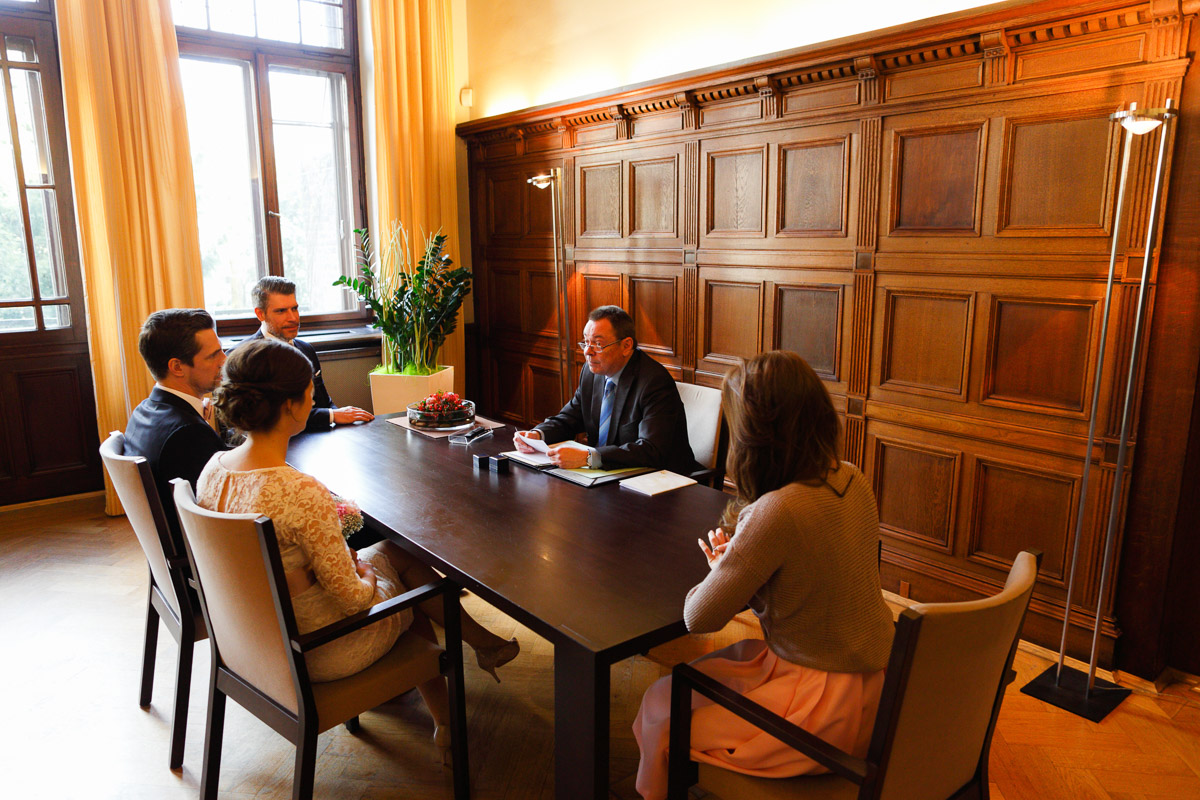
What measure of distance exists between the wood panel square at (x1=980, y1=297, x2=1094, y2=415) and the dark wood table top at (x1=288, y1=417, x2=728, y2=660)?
4.26 ft

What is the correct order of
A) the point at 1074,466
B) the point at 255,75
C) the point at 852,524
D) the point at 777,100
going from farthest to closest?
the point at 255,75 < the point at 777,100 < the point at 1074,466 < the point at 852,524

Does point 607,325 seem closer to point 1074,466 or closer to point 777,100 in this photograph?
point 777,100

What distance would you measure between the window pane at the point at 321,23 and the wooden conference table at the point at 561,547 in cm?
353

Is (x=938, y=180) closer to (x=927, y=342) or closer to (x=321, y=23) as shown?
(x=927, y=342)

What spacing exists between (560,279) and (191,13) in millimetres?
2731

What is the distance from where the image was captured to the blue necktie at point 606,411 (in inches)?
126

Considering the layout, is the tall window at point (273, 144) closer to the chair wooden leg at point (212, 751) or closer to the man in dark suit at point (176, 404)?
the man in dark suit at point (176, 404)

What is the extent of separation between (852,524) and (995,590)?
1.95 metres

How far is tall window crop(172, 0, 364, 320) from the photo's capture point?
502 cm

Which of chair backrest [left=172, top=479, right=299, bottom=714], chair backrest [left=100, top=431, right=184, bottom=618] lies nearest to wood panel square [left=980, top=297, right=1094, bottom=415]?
chair backrest [left=172, top=479, right=299, bottom=714]

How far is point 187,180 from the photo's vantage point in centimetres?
470

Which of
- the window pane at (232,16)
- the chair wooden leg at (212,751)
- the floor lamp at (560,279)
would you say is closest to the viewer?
the chair wooden leg at (212,751)

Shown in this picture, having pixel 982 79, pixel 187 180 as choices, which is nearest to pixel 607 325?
pixel 982 79

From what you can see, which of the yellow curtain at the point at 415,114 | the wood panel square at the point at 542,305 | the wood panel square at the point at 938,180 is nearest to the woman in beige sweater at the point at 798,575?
the wood panel square at the point at 938,180
